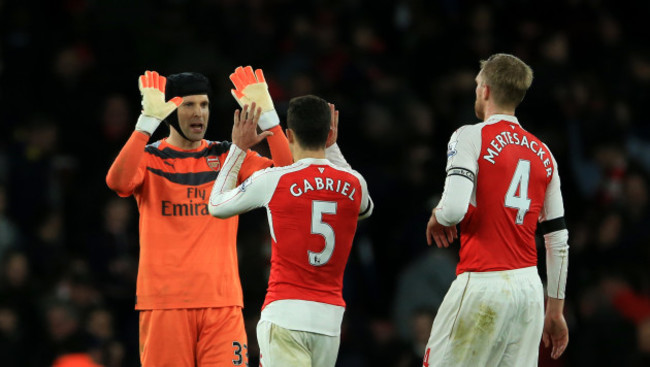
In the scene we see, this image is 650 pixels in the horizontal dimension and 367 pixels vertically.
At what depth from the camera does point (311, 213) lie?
5781 mm

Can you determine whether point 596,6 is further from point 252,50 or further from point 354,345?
point 354,345

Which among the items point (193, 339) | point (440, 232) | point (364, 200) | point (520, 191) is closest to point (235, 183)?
point (364, 200)

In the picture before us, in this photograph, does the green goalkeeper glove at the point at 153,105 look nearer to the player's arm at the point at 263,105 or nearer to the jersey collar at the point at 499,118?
the player's arm at the point at 263,105

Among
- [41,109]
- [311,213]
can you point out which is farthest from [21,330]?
[311,213]

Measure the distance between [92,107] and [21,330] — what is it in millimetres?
2609

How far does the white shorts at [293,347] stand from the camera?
18.6 ft

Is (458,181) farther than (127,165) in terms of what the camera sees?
No

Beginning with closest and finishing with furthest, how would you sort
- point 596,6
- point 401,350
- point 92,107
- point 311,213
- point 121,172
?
1. point 311,213
2. point 121,172
3. point 401,350
4. point 92,107
5. point 596,6

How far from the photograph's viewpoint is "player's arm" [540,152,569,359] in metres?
6.21

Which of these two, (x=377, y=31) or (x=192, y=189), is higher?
(x=377, y=31)

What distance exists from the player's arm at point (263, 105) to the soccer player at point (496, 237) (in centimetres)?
102

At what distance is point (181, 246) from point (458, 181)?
1.74 metres

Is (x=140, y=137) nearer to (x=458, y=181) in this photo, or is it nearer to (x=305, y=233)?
(x=305, y=233)

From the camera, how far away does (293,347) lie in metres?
5.72
